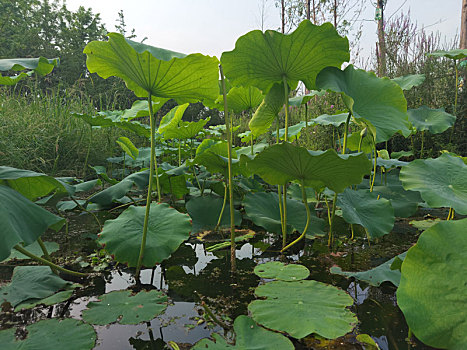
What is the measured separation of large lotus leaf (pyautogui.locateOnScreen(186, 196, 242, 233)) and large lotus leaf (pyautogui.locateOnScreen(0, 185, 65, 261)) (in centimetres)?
93

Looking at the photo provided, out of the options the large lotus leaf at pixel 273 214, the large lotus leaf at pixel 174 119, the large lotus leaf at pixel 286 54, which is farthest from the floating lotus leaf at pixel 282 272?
the large lotus leaf at pixel 174 119

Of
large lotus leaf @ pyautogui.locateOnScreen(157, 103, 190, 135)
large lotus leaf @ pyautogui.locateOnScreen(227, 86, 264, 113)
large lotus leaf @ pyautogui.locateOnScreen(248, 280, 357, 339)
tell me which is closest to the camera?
large lotus leaf @ pyautogui.locateOnScreen(248, 280, 357, 339)

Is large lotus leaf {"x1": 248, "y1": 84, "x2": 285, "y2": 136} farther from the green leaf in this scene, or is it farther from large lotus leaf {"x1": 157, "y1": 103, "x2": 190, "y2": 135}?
the green leaf

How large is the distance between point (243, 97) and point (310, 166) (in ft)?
3.28

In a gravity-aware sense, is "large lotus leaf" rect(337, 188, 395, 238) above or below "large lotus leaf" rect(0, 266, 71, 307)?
above

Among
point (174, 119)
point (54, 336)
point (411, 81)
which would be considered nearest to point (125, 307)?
point (54, 336)

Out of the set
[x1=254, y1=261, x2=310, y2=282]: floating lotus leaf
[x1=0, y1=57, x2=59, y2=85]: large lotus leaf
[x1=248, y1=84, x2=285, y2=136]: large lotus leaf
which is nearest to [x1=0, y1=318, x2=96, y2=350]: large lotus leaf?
[x1=254, y1=261, x2=310, y2=282]: floating lotus leaf

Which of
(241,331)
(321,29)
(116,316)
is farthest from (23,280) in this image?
(321,29)

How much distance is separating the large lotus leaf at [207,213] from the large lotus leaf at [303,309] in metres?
0.69

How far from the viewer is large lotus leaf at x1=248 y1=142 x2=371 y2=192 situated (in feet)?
3.29

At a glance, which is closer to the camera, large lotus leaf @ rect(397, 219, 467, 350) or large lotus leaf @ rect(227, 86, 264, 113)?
large lotus leaf @ rect(397, 219, 467, 350)

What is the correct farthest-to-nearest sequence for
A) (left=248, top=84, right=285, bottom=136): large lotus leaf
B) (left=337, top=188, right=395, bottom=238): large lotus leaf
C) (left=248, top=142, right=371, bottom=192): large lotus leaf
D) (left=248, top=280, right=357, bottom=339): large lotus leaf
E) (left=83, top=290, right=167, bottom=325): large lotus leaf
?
(left=248, top=84, right=285, bottom=136): large lotus leaf < (left=337, top=188, right=395, bottom=238): large lotus leaf < (left=248, top=142, right=371, bottom=192): large lotus leaf < (left=83, top=290, right=167, bottom=325): large lotus leaf < (left=248, top=280, right=357, bottom=339): large lotus leaf

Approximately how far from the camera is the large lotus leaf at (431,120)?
2.19 metres

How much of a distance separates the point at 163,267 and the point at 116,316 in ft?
1.47
